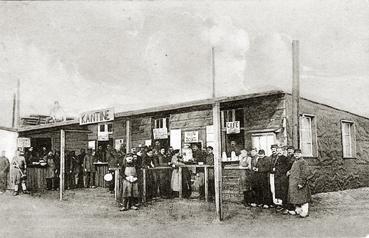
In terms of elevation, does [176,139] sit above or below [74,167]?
above

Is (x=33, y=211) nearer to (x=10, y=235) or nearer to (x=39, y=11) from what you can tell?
(x=10, y=235)

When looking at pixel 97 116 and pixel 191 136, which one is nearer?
pixel 97 116

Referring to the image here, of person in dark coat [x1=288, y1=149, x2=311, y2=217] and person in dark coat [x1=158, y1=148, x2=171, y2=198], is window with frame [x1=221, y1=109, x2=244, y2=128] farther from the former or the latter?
person in dark coat [x1=288, y1=149, x2=311, y2=217]

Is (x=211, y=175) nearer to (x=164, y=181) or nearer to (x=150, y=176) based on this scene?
(x=164, y=181)

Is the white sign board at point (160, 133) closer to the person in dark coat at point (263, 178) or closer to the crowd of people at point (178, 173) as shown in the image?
the crowd of people at point (178, 173)

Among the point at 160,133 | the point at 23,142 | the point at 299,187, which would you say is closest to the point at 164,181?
the point at 160,133

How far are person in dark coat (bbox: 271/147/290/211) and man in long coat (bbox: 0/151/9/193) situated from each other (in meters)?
6.31

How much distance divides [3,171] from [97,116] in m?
3.99

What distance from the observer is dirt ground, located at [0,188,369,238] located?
16.1ft

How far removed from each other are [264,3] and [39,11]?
9.20ft

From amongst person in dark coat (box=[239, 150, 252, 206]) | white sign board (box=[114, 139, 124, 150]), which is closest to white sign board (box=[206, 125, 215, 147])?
person in dark coat (box=[239, 150, 252, 206])

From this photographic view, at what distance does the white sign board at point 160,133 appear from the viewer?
9523 mm

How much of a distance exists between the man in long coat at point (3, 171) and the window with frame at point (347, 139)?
7.13 metres

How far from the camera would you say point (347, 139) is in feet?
25.8
